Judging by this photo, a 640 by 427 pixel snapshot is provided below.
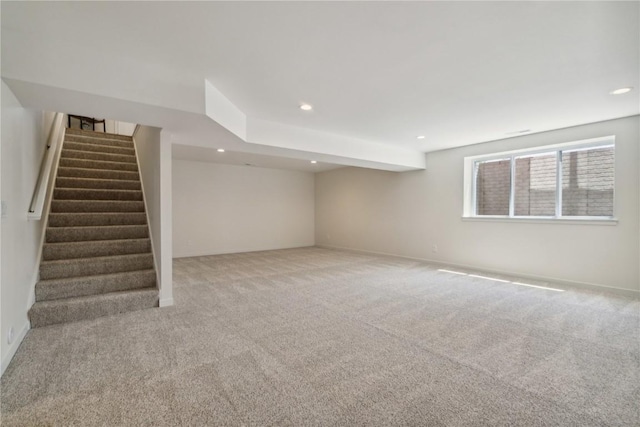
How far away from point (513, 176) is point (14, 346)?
22.4 ft

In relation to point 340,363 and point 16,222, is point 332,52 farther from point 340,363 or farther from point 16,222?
point 16,222

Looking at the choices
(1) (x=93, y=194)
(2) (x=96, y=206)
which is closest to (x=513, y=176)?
(2) (x=96, y=206)

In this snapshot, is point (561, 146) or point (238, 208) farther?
point (238, 208)

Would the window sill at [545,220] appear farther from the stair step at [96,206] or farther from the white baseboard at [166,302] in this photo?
the stair step at [96,206]

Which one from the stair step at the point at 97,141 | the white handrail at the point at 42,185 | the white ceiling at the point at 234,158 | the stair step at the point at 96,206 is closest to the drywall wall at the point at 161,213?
the stair step at the point at 96,206

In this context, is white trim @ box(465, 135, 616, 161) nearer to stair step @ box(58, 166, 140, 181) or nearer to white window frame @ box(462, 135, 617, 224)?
white window frame @ box(462, 135, 617, 224)

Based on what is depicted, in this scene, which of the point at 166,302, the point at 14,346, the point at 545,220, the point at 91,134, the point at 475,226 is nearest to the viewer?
the point at 14,346

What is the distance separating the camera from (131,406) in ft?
5.50

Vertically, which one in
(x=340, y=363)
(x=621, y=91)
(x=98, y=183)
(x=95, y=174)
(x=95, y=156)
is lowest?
(x=340, y=363)

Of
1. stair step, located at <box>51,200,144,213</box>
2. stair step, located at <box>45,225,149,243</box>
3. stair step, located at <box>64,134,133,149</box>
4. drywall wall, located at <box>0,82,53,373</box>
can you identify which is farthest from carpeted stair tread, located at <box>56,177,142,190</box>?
drywall wall, located at <box>0,82,53,373</box>

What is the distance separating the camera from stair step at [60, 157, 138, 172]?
4.83m

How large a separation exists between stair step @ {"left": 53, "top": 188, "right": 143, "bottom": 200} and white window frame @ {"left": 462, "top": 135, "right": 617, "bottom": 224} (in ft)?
19.7

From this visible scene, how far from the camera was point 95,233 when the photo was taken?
3.90m

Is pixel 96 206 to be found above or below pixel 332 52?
below
